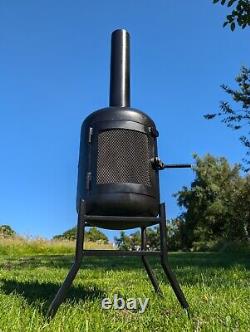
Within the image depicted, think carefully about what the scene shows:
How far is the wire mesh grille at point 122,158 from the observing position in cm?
324

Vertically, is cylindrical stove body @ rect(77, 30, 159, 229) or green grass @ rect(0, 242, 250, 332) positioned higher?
cylindrical stove body @ rect(77, 30, 159, 229)

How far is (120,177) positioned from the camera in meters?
3.23

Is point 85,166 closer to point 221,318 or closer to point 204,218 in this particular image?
point 221,318

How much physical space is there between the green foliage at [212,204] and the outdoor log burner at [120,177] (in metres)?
25.4

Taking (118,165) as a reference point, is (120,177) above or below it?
below

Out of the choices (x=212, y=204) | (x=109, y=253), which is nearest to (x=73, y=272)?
(x=109, y=253)

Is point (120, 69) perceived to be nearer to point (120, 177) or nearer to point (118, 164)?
point (118, 164)

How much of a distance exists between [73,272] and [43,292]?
A: 3.87 ft

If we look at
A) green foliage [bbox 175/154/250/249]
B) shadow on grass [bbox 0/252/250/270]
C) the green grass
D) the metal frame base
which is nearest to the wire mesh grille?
the metal frame base

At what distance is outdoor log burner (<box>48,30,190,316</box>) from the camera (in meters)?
3.13

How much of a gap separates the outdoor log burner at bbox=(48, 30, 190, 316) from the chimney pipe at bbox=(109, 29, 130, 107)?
21 centimetres

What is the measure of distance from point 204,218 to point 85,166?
31.4m

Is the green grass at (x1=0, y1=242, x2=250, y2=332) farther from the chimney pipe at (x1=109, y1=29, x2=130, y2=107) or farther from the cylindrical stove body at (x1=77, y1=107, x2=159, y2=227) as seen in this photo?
the chimney pipe at (x1=109, y1=29, x2=130, y2=107)

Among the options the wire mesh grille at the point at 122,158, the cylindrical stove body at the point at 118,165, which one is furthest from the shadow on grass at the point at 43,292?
the wire mesh grille at the point at 122,158
